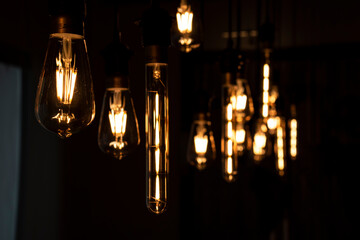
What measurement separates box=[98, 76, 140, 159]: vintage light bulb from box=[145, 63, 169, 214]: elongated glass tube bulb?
0.19 metres

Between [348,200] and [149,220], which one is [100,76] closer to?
[149,220]

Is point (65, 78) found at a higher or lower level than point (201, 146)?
higher

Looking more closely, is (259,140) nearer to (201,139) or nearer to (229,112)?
(201,139)

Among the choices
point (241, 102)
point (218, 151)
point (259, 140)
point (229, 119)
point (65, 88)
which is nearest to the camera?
point (65, 88)

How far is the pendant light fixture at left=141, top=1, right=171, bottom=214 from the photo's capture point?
30.5 inches

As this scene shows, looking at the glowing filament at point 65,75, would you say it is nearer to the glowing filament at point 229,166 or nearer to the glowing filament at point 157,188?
the glowing filament at point 157,188

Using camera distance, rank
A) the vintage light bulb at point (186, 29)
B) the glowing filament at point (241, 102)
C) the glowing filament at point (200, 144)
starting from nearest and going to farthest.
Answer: the vintage light bulb at point (186, 29), the glowing filament at point (200, 144), the glowing filament at point (241, 102)

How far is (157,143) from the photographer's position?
2.56 feet

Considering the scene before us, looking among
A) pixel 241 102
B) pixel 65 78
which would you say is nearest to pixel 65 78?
pixel 65 78

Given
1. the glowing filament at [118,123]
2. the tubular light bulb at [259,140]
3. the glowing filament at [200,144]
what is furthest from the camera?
the tubular light bulb at [259,140]

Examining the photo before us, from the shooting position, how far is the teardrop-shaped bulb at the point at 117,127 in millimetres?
956

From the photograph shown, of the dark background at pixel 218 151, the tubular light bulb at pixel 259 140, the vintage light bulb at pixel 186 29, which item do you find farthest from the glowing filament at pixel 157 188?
the tubular light bulb at pixel 259 140

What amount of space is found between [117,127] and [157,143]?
21cm

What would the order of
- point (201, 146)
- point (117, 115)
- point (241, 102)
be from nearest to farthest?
point (117, 115), point (201, 146), point (241, 102)
